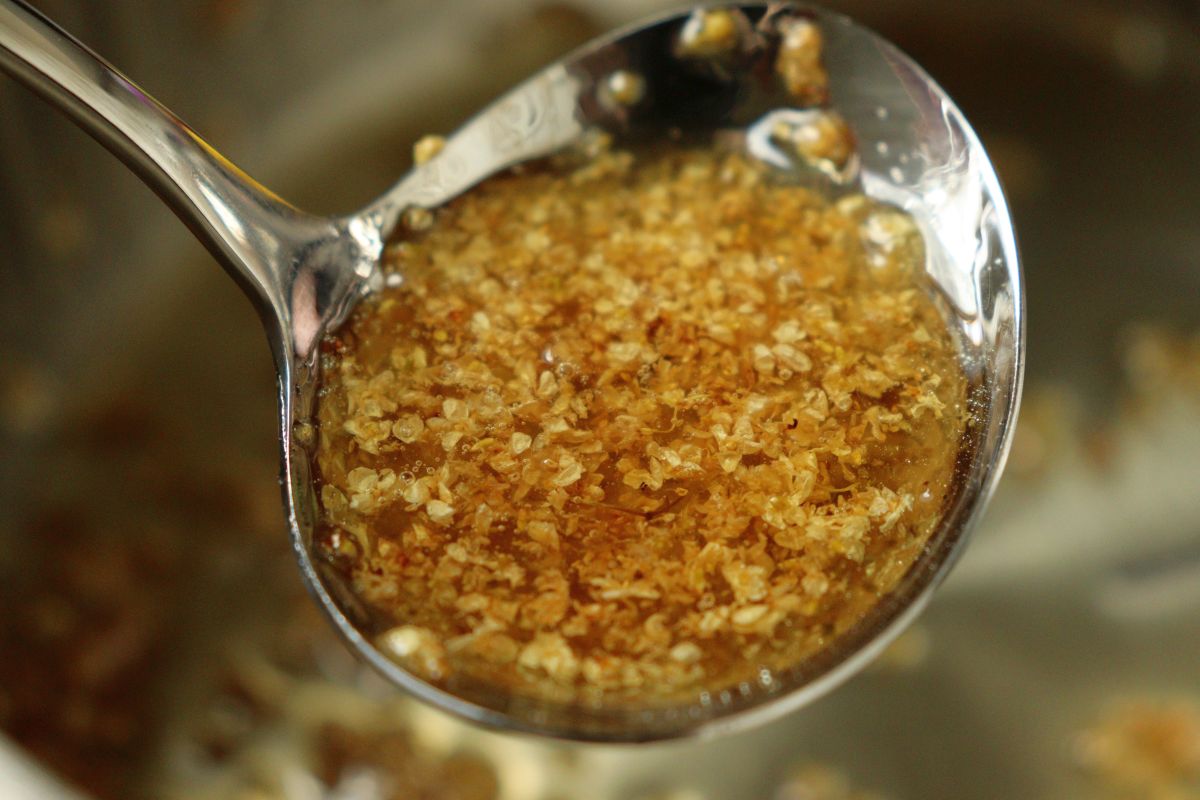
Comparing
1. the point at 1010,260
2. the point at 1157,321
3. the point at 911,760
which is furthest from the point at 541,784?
the point at 1157,321

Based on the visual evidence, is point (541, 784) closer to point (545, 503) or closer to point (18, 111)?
point (545, 503)

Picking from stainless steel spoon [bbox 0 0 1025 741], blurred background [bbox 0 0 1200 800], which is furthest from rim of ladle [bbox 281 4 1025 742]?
blurred background [bbox 0 0 1200 800]

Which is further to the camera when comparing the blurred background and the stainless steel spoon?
the blurred background

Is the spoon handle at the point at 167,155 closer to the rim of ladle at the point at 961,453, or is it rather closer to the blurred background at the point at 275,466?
the rim of ladle at the point at 961,453

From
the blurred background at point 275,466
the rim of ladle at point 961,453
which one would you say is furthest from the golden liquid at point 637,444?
the blurred background at point 275,466

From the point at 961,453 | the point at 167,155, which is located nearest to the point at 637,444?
the point at 961,453

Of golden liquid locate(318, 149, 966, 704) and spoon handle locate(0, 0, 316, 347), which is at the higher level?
spoon handle locate(0, 0, 316, 347)

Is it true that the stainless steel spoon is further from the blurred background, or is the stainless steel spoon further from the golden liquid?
the blurred background
